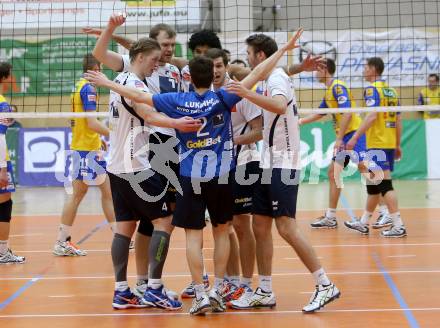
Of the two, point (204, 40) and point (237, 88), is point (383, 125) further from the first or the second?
point (237, 88)

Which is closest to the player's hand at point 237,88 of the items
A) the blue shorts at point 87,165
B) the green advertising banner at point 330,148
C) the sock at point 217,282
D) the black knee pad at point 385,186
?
the sock at point 217,282

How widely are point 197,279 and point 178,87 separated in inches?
76.2

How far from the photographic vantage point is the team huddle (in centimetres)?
595

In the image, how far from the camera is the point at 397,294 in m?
6.54

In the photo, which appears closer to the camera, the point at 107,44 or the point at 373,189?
the point at 107,44

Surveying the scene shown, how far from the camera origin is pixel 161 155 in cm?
659

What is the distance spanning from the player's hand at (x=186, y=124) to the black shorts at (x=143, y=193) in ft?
2.14

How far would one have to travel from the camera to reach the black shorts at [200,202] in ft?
19.7

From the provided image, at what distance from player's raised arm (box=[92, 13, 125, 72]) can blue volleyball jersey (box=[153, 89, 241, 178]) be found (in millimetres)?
831

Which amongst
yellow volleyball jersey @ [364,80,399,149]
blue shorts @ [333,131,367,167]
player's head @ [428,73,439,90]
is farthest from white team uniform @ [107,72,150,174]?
player's head @ [428,73,439,90]

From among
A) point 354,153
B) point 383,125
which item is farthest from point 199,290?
point 354,153

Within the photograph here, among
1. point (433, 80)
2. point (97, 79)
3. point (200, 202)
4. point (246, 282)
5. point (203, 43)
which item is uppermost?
point (433, 80)

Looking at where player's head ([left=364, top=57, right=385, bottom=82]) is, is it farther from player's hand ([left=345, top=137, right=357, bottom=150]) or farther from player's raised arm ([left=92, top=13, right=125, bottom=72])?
player's raised arm ([left=92, top=13, right=125, bottom=72])

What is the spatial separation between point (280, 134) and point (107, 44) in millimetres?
1690
